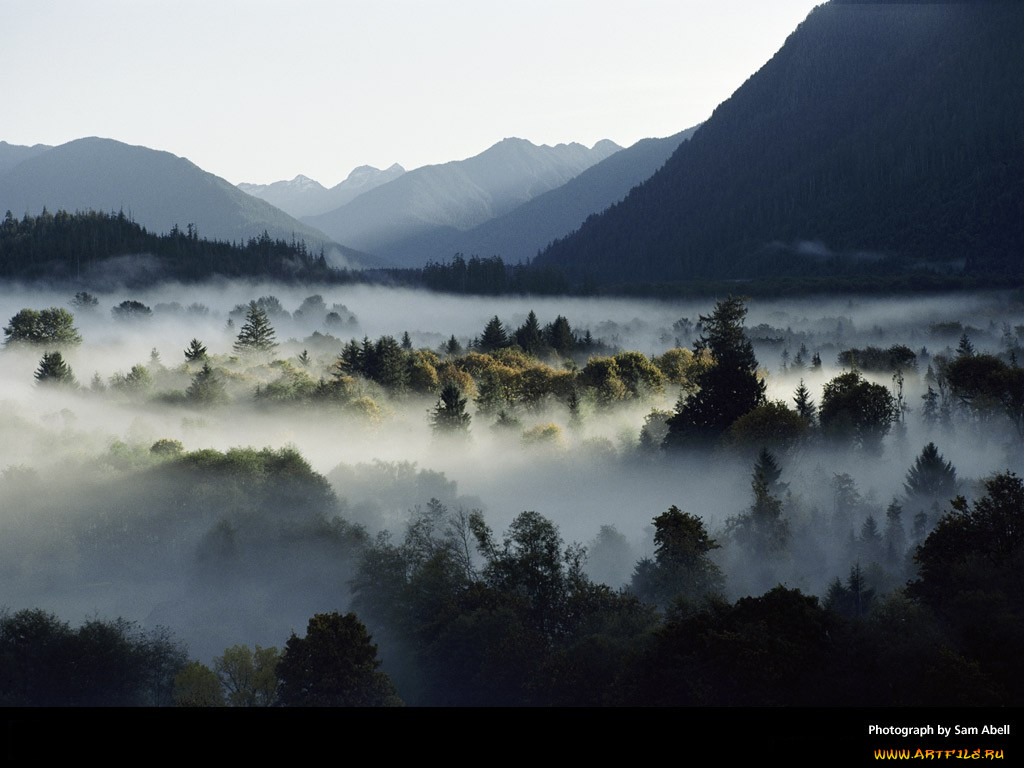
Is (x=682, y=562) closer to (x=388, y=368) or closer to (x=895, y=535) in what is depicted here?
(x=895, y=535)

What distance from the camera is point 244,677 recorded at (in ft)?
212

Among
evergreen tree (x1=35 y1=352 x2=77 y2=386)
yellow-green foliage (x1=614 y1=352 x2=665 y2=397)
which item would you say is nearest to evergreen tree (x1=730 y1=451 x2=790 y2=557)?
yellow-green foliage (x1=614 y1=352 x2=665 y2=397)

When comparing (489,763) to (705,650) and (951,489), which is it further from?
(951,489)

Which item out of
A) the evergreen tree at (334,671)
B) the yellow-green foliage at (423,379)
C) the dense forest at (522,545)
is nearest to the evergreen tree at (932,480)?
the dense forest at (522,545)

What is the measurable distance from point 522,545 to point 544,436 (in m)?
70.9

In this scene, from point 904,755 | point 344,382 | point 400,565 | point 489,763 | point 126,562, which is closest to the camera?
point 489,763

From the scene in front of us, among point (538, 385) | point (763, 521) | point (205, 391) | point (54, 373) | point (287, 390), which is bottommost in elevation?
point (763, 521)

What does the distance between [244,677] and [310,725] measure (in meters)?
46.3

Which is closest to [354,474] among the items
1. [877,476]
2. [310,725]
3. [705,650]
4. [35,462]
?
→ [35,462]

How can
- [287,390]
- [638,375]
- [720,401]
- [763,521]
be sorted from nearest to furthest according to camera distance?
1. [763,521]
2. [720,401]
3. [287,390]
4. [638,375]

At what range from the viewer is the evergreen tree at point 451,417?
484 feet

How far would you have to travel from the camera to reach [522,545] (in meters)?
73.3

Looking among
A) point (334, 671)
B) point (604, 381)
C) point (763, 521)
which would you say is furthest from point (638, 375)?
point (334, 671)

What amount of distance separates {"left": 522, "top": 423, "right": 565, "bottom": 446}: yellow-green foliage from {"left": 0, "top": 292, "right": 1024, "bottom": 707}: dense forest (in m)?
0.40
